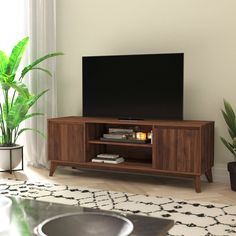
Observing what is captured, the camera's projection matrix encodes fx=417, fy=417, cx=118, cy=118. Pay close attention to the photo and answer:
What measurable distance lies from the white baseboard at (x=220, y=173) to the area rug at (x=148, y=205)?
84 cm

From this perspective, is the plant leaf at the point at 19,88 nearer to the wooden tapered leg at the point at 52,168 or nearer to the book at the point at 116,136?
the wooden tapered leg at the point at 52,168

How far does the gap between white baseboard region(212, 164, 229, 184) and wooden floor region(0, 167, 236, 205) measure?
104 mm

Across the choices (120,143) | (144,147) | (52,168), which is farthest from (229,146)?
(52,168)

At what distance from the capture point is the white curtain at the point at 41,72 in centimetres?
474

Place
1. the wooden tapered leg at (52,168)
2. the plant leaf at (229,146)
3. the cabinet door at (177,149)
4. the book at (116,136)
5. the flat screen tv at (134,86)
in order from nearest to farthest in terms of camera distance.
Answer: the cabinet door at (177,149), the plant leaf at (229,146), the flat screen tv at (134,86), the book at (116,136), the wooden tapered leg at (52,168)

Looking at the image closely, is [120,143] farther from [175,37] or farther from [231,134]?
[175,37]

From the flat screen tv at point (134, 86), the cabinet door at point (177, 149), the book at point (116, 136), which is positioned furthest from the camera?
the book at point (116, 136)

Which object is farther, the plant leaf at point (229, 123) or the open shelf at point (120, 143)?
the open shelf at point (120, 143)

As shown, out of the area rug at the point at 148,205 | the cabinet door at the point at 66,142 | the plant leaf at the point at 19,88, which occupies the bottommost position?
the area rug at the point at 148,205

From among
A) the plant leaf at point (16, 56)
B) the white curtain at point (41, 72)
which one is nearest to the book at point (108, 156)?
the white curtain at point (41, 72)

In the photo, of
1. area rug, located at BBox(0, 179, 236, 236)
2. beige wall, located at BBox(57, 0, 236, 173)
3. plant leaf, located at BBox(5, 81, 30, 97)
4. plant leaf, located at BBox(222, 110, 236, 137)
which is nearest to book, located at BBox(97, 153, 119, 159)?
area rug, located at BBox(0, 179, 236, 236)

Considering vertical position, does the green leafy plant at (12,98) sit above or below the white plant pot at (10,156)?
above

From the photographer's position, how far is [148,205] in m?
3.20

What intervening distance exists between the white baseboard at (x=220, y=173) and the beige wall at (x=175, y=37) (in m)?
0.05
